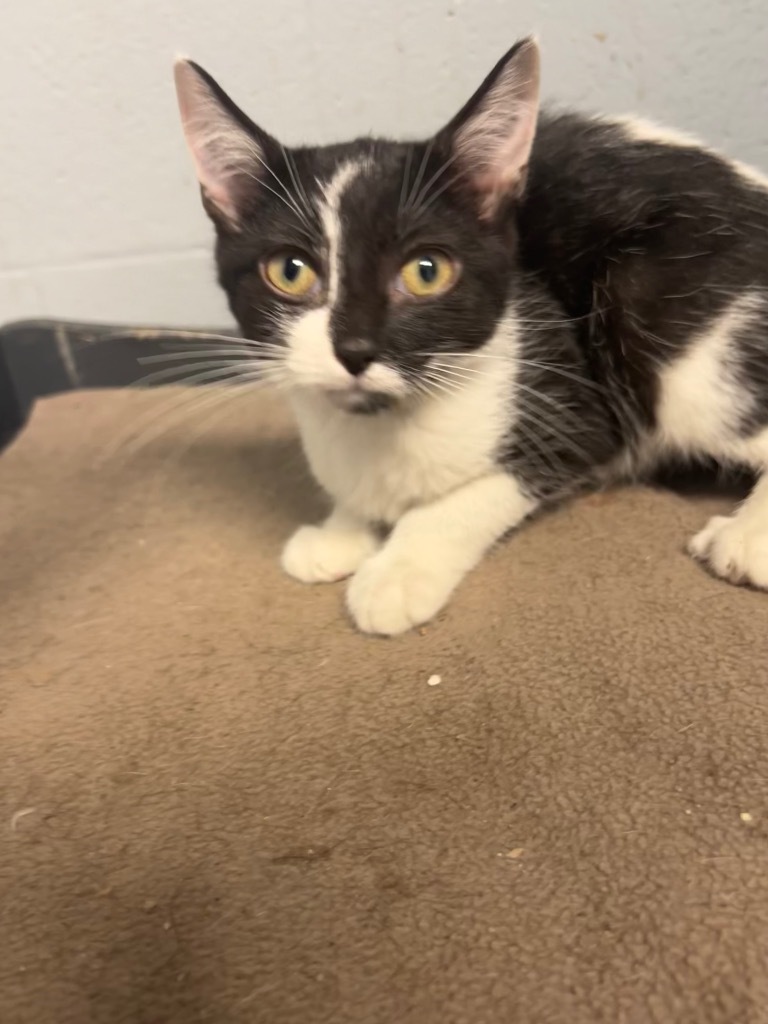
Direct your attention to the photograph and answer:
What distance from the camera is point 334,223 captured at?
0.88 meters

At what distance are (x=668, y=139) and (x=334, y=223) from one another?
58cm

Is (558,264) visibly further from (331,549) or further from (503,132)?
(331,549)

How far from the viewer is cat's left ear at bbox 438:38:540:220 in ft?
2.83

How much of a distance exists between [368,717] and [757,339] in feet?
2.14

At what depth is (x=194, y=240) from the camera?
67.8 inches

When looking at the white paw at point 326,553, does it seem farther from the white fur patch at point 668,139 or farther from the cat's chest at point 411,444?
the white fur patch at point 668,139

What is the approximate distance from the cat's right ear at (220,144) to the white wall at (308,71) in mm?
688

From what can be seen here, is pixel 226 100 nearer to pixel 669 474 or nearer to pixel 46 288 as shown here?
pixel 669 474

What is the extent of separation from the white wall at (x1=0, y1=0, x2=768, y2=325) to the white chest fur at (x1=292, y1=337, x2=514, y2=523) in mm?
761

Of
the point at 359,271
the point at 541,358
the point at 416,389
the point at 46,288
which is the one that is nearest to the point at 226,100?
the point at 359,271

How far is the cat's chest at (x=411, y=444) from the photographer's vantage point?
39.9 inches

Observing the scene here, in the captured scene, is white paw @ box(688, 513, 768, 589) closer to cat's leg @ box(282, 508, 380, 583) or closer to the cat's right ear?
cat's leg @ box(282, 508, 380, 583)

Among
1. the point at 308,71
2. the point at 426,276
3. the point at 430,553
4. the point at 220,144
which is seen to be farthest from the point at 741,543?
the point at 308,71

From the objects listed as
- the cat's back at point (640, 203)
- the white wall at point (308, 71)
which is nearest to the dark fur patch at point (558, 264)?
the cat's back at point (640, 203)
